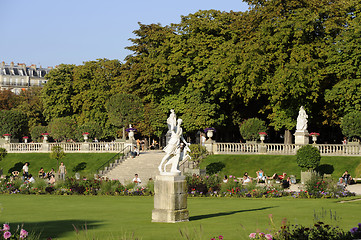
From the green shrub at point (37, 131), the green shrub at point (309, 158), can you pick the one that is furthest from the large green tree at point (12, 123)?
the green shrub at point (309, 158)

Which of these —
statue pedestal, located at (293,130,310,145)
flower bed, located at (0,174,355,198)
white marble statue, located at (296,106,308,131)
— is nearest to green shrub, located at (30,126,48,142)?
statue pedestal, located at (293,130,310,145)

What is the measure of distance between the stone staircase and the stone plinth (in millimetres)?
26030

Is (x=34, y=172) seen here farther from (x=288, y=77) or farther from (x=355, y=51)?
(x=355, y=51)

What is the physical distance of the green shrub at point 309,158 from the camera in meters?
39.6

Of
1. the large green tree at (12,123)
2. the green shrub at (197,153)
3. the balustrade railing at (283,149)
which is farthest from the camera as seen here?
the large green tree at (12,123)

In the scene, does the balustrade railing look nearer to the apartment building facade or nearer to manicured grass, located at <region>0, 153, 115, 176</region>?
manicured grass, located at <region>0, 153, 115, 176</region>

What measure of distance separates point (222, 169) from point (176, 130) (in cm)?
2605

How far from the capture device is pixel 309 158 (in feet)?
130

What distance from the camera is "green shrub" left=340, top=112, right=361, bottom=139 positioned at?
44.8 meters

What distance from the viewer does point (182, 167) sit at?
45281 mm

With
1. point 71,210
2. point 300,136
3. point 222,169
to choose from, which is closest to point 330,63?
point 300,136

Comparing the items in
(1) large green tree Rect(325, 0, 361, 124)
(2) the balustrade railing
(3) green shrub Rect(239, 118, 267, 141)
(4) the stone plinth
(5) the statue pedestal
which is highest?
(1) large green tree Rect(325, 0, 361, 124)

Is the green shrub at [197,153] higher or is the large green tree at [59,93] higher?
the large green tree at [59,93]

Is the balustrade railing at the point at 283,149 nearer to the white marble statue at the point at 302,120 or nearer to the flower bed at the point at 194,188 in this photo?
the white marble statue at the point at 302,120
